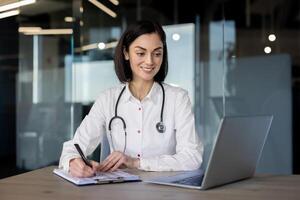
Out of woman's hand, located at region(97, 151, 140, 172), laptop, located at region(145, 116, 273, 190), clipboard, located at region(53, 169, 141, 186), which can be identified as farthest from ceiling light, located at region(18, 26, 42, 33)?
laptop, located at region(145, 116, 273, 190)

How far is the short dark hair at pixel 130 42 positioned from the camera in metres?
2.01

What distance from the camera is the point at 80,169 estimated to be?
5.12ft

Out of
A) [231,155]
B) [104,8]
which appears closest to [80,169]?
A: [231,155]

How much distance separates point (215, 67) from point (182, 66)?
1.30 feet

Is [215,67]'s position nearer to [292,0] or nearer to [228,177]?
[292,0]

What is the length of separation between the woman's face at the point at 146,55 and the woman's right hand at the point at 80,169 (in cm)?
52

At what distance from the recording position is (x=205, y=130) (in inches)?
210

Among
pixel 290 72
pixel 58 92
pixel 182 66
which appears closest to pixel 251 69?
pixel 290 72

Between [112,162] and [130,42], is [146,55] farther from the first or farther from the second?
[112,162]

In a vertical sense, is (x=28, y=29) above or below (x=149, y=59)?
above

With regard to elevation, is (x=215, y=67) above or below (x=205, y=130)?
above

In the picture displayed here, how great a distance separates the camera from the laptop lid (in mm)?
1309

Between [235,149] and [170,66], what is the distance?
4.03 m

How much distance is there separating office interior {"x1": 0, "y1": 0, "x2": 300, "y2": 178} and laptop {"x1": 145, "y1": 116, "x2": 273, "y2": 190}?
3.29 metres
